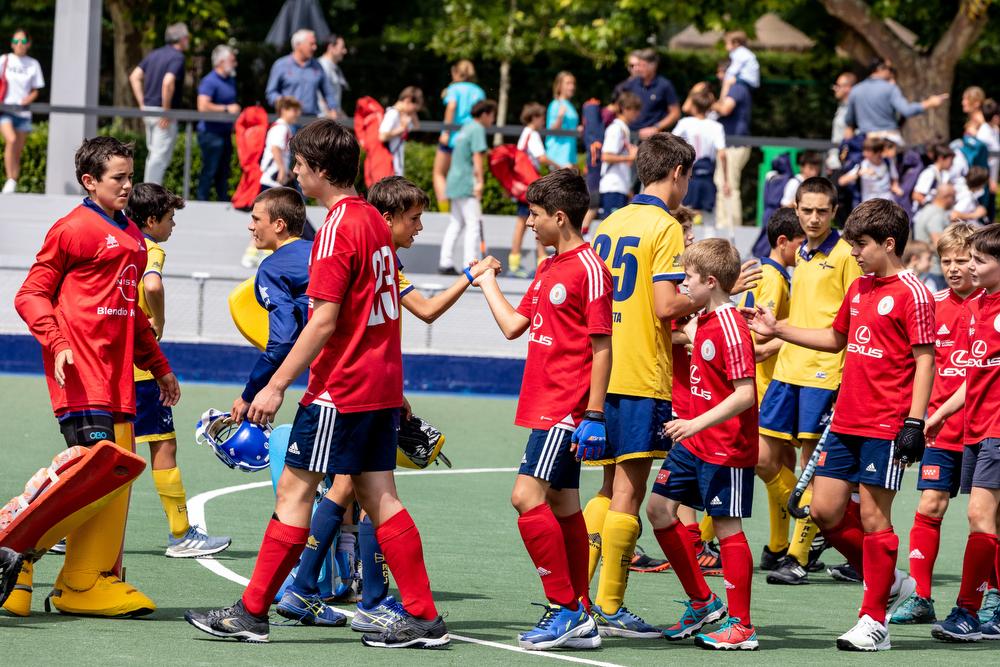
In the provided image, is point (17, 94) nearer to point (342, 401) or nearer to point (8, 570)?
point (8, 570)

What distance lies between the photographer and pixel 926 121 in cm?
2684

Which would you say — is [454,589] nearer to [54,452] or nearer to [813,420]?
[813,420]

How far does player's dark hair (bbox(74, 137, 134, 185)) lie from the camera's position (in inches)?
280

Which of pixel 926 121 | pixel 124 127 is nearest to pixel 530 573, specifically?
pixel 124 127

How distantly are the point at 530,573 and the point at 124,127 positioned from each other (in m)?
17.8

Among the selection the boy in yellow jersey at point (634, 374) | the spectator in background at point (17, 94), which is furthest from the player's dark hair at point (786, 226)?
the spectator in background at point (17, 94)

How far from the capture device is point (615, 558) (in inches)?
286

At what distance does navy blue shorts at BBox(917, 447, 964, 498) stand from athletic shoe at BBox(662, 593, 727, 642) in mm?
1308

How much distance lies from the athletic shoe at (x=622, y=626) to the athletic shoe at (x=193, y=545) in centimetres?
236

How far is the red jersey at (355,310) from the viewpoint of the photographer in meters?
6.41

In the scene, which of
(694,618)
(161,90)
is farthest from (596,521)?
(161,90)

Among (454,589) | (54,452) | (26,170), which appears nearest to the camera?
(454,589)

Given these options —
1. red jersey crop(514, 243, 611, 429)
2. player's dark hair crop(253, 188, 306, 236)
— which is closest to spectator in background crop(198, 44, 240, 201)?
player's dark hair crop(253, 188, 306, 236)

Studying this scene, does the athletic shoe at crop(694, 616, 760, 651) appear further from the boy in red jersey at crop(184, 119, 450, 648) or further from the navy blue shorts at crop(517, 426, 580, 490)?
the boy in red jersey at crop(184, 119, 450, 648)
